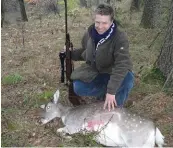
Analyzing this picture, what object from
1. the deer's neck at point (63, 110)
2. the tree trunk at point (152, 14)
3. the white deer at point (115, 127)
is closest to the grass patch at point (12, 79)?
the deer's neck at point (63, 110)

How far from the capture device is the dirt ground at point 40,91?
4.80 meters

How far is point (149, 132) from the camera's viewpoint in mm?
4621

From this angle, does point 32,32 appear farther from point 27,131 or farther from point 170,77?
point 27,131

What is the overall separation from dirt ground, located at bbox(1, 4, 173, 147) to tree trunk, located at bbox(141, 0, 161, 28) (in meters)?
1.07

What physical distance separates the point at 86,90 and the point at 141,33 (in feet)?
20.6

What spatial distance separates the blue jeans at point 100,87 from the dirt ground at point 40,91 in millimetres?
459

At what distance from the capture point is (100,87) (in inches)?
226

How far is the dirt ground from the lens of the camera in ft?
15.8

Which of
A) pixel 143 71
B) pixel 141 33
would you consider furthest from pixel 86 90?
pixel 141 33

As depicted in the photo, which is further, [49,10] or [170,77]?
[49,10]

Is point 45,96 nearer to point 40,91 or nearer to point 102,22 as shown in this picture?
point 40,91

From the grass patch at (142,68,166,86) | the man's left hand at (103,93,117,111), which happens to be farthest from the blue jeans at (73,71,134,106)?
the grass patch at (142,68,166,86)

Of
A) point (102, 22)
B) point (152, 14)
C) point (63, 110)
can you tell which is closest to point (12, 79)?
point (63, 110)

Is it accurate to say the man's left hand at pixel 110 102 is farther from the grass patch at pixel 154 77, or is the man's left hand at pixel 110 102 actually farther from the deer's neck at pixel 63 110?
the grass patch at pixel 154 77
